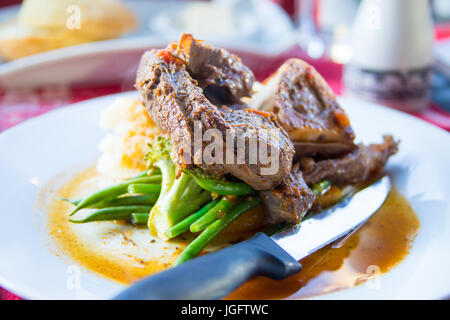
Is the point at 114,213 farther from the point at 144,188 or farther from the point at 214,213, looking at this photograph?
the point at 214,213

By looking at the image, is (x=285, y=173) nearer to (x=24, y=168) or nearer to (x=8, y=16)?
(x=24, y=168)

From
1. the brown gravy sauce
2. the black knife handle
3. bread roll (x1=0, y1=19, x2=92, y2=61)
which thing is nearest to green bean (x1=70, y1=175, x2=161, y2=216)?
the brown gravy sauce

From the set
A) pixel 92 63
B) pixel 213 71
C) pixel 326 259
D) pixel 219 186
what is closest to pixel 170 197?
pixel 219 186

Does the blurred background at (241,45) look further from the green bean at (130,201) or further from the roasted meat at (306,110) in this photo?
the green bean at (130,201)

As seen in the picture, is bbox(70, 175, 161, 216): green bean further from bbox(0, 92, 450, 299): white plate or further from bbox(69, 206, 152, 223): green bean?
bbox(0, 92, 450, 299): white plate

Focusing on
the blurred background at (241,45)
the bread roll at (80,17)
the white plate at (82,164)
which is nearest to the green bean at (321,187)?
the white plate at (82,164)

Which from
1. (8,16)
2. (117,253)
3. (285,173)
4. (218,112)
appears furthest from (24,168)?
(8,16)
